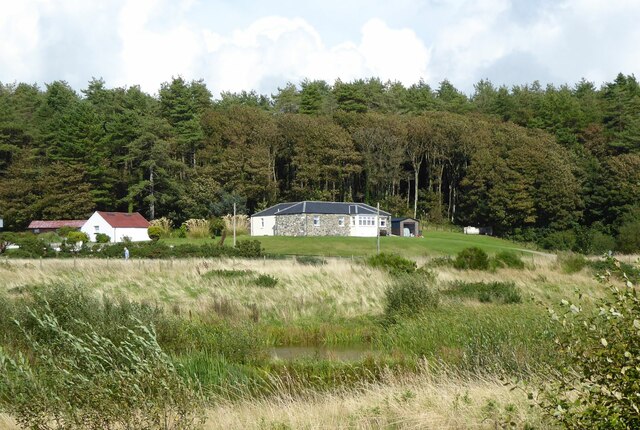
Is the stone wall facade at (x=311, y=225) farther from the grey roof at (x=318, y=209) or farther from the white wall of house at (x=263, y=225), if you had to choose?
the white wall of house at (x=263, y=225)

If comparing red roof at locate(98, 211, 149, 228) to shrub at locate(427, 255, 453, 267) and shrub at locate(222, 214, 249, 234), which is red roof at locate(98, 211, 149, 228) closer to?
shrub at locate(222, 214, 249, 234)

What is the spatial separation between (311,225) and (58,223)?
22160mm

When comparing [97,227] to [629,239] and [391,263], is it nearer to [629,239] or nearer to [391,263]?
[391,263]

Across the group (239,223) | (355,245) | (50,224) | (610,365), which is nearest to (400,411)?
(610,365)

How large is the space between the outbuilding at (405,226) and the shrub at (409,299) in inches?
1736

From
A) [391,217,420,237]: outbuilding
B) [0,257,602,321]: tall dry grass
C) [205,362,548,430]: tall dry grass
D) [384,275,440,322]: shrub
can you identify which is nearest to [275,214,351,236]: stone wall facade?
A: [391,217,420,237]: outbuilding

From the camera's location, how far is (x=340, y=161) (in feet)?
222

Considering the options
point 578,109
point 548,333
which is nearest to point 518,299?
point 548,333

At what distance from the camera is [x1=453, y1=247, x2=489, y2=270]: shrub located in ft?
86.3

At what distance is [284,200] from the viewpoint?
233 feet

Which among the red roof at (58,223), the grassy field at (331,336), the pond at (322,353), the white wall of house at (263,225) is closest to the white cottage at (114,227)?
the red roof at (58,223)

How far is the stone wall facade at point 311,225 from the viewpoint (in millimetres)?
57438

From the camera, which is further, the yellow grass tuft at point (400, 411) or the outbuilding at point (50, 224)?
the outbuilding at point (50, 224)

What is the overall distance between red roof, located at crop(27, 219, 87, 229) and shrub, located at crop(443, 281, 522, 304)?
146 ft
